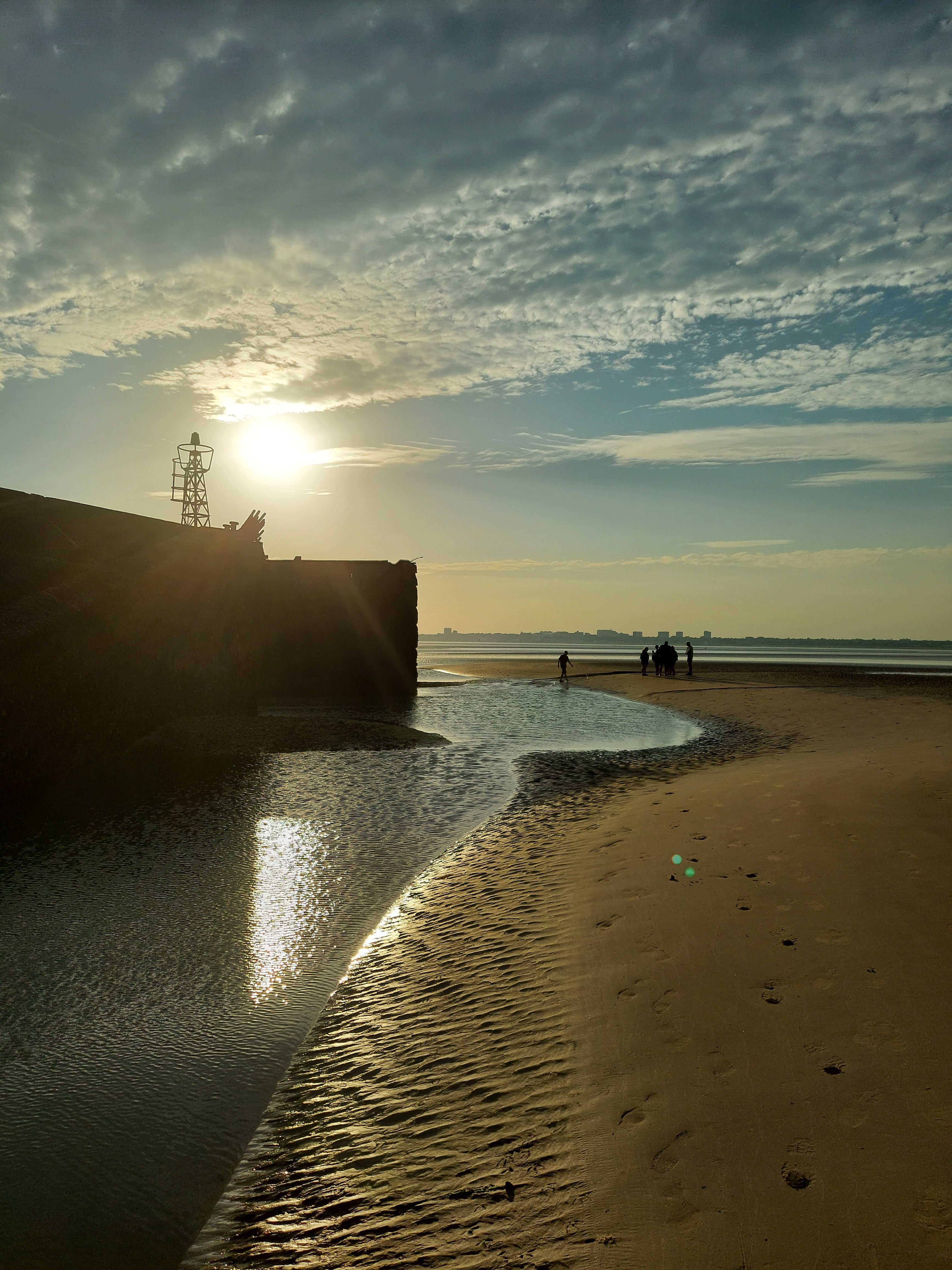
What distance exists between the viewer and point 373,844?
32.1ft

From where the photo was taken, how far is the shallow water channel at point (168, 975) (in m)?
3.69

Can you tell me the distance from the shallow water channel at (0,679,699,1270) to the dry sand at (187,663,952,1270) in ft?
1.11

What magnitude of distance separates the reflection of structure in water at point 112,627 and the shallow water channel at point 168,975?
2.47 m

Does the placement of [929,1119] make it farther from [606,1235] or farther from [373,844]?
[373,844]

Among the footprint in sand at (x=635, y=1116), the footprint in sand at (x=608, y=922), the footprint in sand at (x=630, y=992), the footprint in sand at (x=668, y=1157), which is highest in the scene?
the footprint in sand at (x=668, y=1157)

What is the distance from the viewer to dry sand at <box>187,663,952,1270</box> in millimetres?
2902

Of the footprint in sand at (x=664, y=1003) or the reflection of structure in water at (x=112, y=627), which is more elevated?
the reflection of structure in water at (x=112, y=627)

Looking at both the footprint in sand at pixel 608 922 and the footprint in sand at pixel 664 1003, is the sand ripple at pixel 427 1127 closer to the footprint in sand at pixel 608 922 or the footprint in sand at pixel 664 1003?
the footprint in sand at pixel 608 922

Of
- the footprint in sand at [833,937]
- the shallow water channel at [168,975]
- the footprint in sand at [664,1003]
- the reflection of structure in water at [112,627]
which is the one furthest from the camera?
the reflection of structure in water at [112,627]

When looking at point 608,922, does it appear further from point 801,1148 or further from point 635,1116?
point 801,1148

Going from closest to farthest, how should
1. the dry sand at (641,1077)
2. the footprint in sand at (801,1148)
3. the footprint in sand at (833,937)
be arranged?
the dry sand at (641,1077), the footprint in sand at (801,1148), the footprint in sand at (833,937)

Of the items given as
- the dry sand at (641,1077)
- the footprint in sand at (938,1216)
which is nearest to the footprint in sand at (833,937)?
the dry sand at (641,1077)

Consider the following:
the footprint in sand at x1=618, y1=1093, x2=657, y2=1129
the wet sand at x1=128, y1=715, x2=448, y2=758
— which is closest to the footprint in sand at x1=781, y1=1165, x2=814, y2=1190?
the footprint in sand at x1=618, y1=1093, x2=657, y2=1129

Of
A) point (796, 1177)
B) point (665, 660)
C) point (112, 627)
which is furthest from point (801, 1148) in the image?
point (665, 660)
